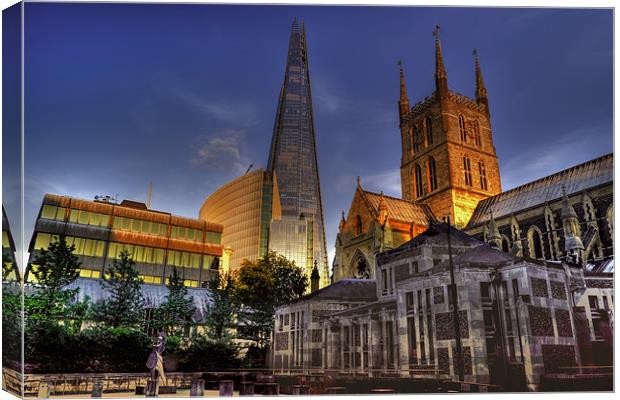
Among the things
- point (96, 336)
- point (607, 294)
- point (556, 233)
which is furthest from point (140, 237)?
point (556, 233)

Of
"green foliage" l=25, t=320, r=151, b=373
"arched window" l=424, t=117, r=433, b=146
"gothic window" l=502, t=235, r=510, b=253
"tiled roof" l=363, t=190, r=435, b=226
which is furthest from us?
"arched window" l=424, t=117, r=433, b=146

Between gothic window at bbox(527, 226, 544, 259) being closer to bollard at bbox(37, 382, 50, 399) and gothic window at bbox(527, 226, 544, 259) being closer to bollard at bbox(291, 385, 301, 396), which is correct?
bollard at bbox(291, 385, 301, 396)

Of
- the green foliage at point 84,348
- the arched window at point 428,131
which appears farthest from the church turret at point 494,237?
the green foliage at point 84,348

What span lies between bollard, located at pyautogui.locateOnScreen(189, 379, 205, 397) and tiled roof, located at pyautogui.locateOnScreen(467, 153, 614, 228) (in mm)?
20741

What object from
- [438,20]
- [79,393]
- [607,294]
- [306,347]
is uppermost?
[438,20]

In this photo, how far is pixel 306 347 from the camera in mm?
22828

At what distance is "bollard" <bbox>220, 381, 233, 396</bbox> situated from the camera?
61.1ft

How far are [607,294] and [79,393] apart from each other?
867 inches

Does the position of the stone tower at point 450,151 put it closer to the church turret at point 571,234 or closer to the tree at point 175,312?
the church turret at point 571,234

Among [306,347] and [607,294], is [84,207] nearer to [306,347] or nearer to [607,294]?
[306,347]

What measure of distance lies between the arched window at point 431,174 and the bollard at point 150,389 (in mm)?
31110

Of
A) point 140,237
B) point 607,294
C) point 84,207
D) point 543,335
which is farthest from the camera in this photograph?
point 140,237

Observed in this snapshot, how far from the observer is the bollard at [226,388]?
18.6m

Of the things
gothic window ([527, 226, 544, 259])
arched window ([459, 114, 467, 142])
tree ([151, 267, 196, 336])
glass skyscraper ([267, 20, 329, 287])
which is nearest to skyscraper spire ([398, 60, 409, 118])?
arched window ([459, 114, 467, 142])
